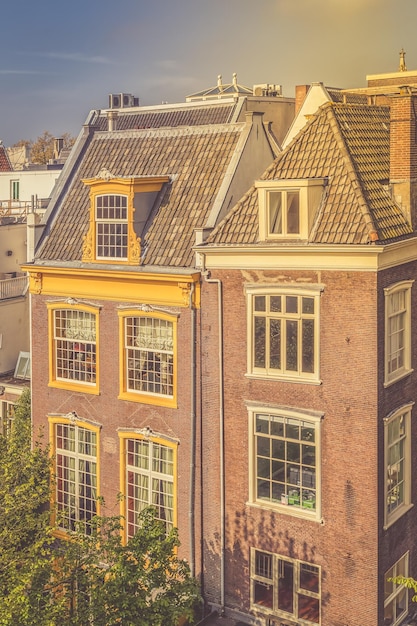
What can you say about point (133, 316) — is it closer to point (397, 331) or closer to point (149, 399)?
point (149, 399)

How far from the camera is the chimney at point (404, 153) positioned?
26.1 meters

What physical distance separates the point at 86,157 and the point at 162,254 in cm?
716

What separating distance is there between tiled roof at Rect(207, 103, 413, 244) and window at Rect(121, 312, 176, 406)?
139 inches

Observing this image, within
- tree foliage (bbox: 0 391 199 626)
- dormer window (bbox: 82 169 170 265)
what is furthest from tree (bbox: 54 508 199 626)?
dormer window (bbox: 82 169 170 265)

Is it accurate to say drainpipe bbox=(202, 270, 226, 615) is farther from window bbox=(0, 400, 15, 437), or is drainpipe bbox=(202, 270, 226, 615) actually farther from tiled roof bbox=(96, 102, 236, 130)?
tiled roof bbox=(96, 102, 236, 130)

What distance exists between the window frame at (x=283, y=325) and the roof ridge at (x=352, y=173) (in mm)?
2192

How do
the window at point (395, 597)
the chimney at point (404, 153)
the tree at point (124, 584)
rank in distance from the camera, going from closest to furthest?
1. the tree at point (124, 584)
2. the window at point (395, 597)
3. the chimney at point (404, 153)

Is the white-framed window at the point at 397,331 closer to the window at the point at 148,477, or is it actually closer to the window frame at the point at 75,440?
the window at the point at 148,477

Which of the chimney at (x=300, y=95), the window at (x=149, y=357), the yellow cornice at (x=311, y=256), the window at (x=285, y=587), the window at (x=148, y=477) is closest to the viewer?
the yellow cornice at (x=311, y=256)

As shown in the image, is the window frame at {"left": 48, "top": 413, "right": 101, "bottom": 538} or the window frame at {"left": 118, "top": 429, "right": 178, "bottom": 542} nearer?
the window frame at {"left": 118, "top": 429, "right": 178, "bottom": 542}

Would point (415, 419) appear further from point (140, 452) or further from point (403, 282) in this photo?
point (140, 452)

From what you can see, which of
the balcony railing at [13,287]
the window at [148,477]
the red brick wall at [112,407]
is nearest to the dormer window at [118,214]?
the red brick wall at [112,407]

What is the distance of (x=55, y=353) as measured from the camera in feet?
102

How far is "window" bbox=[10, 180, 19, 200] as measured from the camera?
58781 mm
